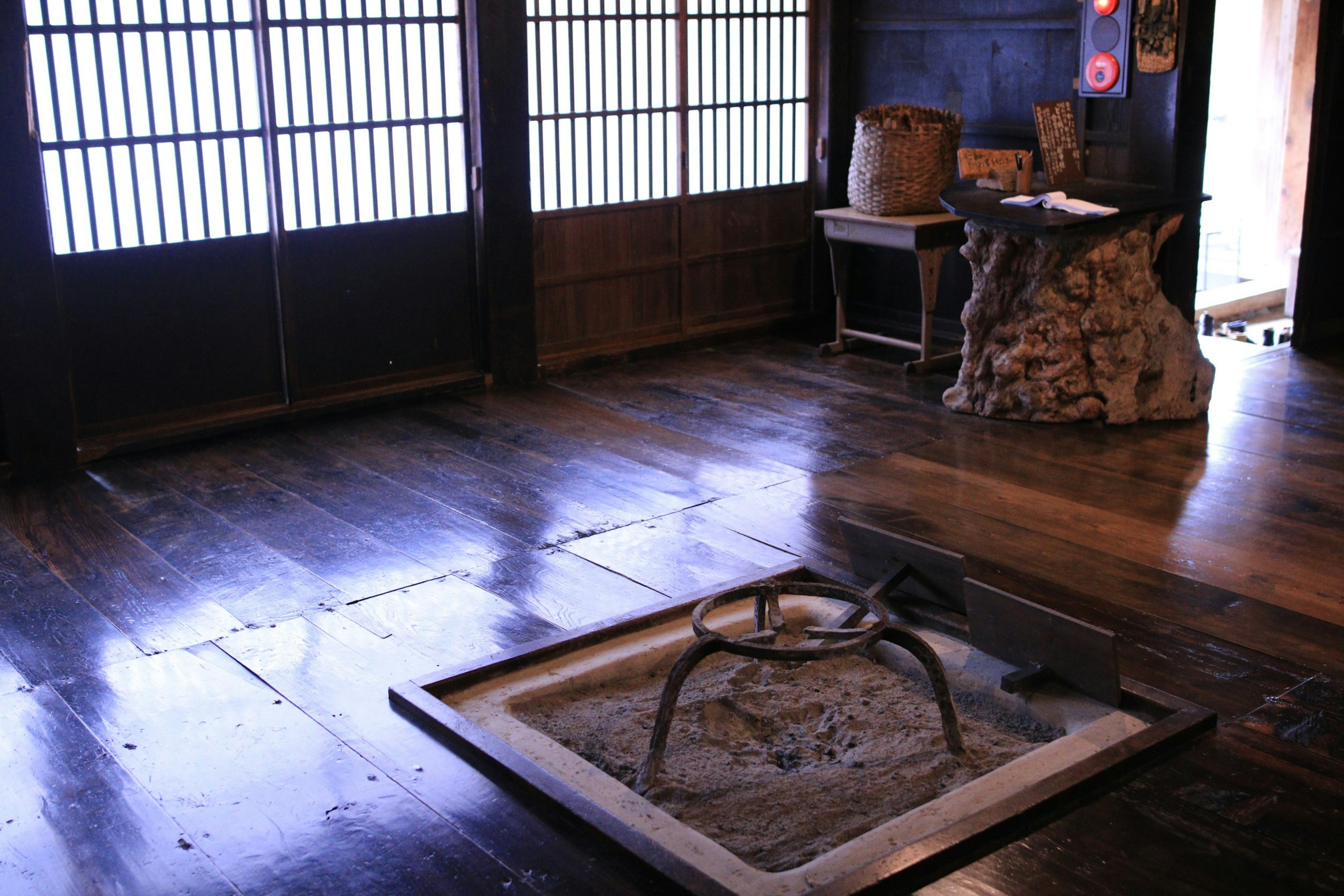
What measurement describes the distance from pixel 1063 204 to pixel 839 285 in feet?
4.89

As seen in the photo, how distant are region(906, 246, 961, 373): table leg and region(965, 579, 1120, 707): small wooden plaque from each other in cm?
280

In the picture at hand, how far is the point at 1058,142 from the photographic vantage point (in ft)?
17.1

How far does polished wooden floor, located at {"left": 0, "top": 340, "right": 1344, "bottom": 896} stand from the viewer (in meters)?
2.34

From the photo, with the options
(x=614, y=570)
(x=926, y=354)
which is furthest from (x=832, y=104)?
(x=614, y=570)

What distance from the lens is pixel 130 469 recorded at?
15.0ft

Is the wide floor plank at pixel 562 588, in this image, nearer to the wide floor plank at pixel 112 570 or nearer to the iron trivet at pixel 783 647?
the iron trivet at pixel 783 647

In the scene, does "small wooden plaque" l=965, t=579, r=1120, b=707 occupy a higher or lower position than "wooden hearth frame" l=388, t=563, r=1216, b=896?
higher

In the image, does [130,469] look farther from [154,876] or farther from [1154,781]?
[1154,781]

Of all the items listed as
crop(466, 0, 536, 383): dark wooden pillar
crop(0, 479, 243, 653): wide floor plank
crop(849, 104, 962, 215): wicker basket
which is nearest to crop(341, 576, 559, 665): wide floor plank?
crop(0, 479, 243, 653): wide floor plank

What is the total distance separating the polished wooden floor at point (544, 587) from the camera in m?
2.34

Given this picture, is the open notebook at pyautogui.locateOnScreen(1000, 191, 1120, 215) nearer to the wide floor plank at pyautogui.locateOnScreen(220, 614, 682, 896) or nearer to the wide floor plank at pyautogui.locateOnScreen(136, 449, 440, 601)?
the wide floor plank at pyautogui.locateOnScreen(136, 449, 440, 601)

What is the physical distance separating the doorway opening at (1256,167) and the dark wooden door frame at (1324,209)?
0.43 meters

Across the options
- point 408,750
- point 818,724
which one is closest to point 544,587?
point 408,750

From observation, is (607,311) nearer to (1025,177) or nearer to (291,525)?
(1025,177)
